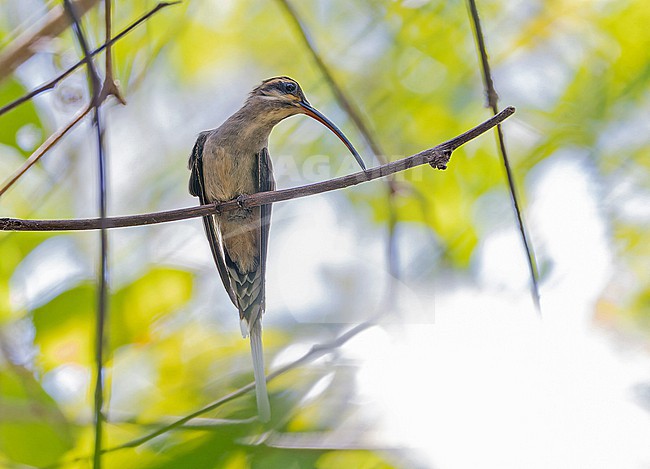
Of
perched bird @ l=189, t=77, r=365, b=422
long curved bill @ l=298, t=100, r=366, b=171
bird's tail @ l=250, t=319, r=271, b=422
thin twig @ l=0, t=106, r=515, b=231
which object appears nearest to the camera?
bird's tail @ l=250, t=319, r=271, b=422

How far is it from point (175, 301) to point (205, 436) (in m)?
0.81

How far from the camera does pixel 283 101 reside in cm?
134

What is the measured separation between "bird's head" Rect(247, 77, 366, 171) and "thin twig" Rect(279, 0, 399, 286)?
0.06 metres

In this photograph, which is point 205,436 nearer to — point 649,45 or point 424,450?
point 424,450

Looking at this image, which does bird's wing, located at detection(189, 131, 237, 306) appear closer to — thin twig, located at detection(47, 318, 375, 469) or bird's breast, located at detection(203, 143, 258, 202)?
bird's breast, located at detection(203, 143, 258, 202)

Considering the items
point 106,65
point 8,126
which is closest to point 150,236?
point 8,126

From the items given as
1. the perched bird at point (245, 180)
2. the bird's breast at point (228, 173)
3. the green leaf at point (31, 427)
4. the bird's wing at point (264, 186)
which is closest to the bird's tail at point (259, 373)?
the perched bird at point (245, 180)

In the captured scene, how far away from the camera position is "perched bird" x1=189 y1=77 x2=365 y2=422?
4.23ft

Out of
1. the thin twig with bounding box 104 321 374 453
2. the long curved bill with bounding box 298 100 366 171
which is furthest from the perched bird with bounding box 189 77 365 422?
the thin twig with bounding box 104 321 374 453

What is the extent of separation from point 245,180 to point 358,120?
1.03 ft

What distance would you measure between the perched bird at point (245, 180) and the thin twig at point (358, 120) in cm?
7

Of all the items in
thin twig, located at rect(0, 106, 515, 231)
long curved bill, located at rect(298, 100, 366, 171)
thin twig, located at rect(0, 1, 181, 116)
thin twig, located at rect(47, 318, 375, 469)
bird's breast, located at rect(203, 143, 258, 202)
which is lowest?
thin twig, located at rect(47, 318, 375, 469)

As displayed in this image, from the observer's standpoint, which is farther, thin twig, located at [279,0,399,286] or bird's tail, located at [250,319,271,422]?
thin twig, located at [279,0,399,286]

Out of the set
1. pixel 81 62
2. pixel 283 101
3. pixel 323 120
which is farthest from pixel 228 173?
pixel 81 62
